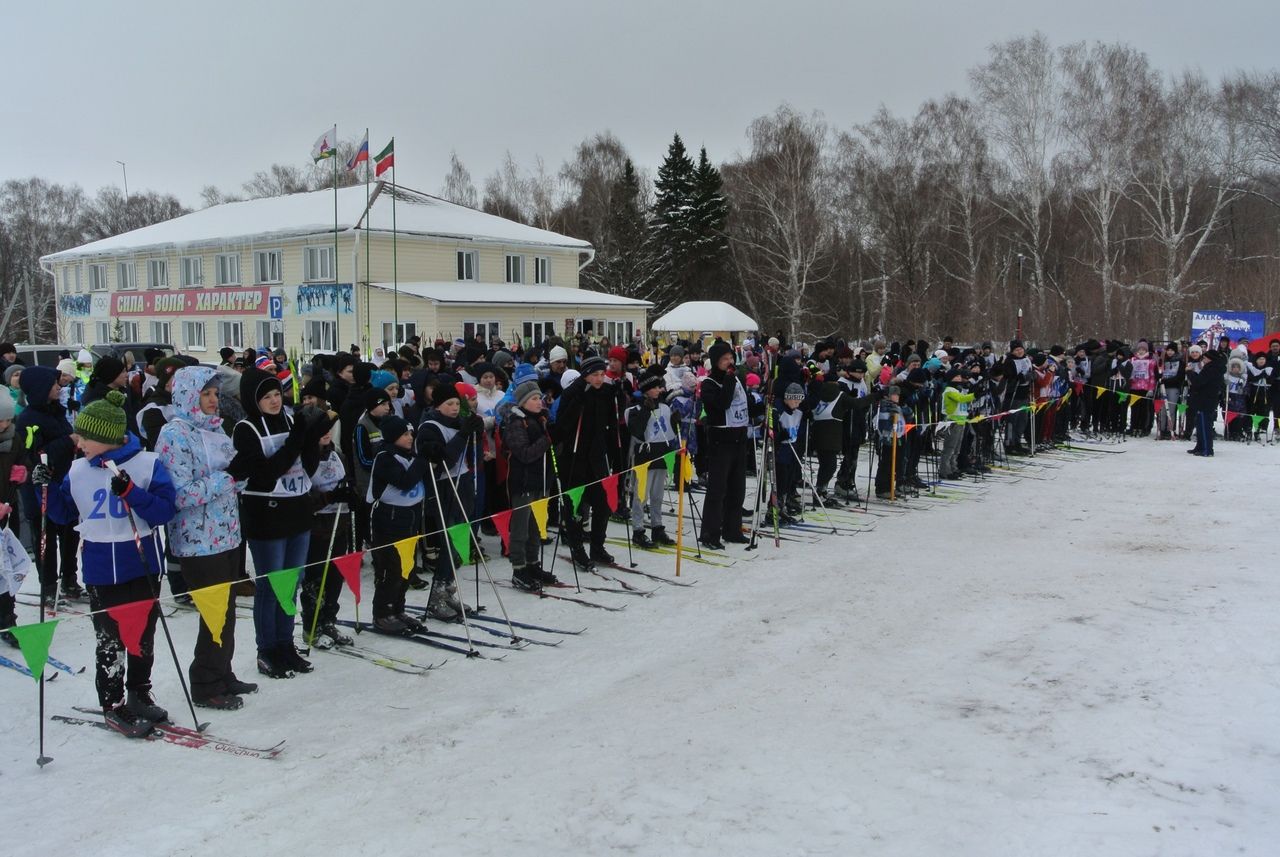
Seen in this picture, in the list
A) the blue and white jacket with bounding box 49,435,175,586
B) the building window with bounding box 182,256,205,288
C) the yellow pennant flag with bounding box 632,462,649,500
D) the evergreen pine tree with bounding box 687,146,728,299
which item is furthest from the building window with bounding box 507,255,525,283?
the blue and white jacket with bounding box 49,435,175,586

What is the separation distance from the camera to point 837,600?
7613 millimetres

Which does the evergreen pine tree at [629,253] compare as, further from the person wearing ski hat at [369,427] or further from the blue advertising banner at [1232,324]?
the person wearing ski hat at [369,427]

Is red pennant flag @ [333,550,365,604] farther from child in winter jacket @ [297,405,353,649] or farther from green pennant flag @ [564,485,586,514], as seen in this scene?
green pennant flag @ [564,485,586,514]

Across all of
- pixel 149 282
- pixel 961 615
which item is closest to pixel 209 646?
pixel 961 615

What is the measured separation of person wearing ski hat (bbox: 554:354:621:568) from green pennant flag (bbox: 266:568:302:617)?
322cm

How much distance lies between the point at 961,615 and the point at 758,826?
144 inches

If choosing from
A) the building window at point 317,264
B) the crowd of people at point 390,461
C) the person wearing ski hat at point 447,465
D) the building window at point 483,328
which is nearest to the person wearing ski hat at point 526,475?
the crowd of people at point 390,461

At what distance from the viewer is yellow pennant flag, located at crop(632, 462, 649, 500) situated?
902cm

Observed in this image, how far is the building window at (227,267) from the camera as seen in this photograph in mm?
37281

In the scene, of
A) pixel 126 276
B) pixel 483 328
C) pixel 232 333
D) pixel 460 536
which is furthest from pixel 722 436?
pixel 126 276

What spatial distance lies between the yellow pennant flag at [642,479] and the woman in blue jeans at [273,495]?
12.1ft

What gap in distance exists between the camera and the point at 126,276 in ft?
136

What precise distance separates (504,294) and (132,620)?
30053mm

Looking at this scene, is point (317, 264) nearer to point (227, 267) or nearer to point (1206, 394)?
point (227, 267)
